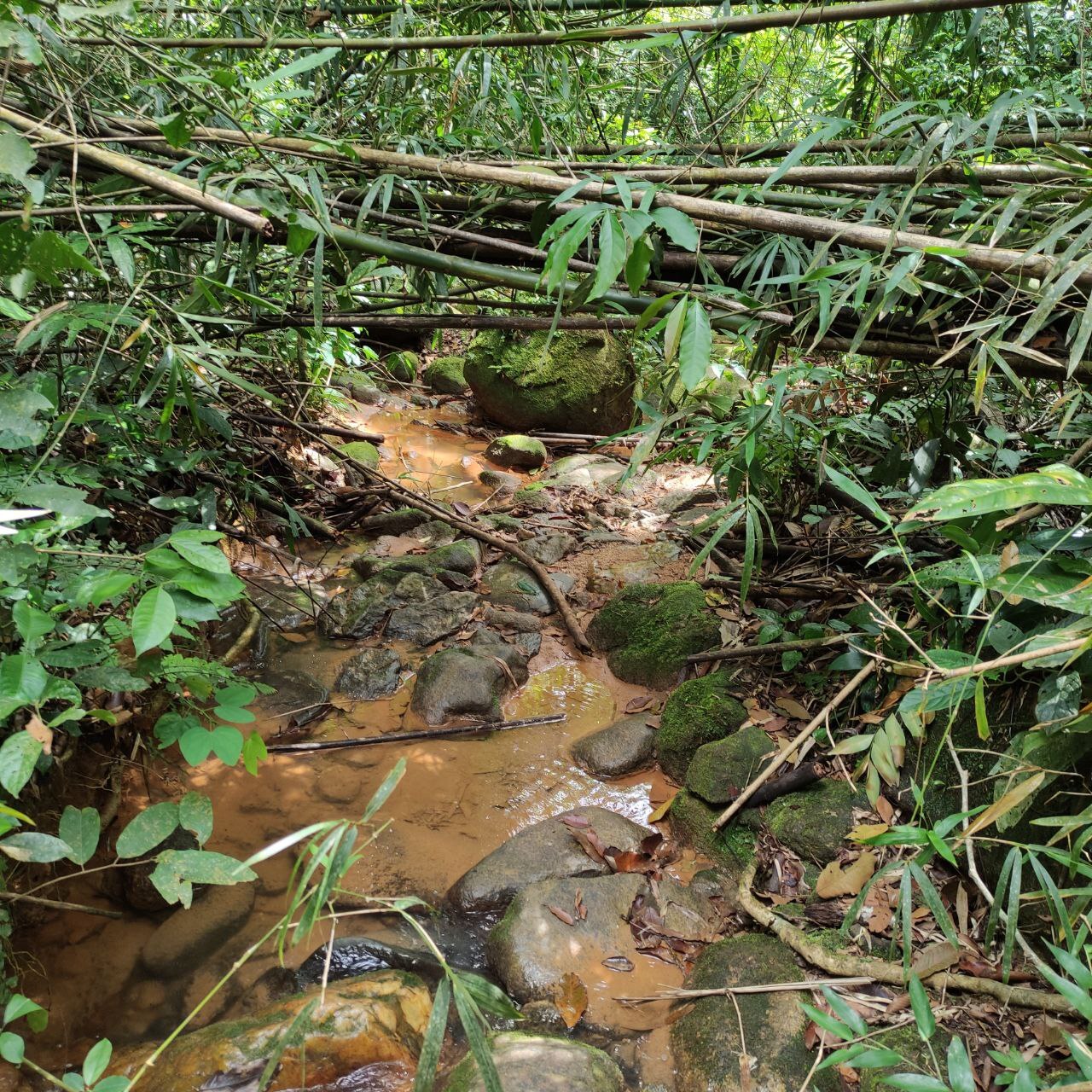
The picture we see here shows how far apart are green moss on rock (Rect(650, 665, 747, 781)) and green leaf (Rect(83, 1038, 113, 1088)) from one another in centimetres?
231

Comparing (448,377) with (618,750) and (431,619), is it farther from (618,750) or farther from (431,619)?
(618,750)

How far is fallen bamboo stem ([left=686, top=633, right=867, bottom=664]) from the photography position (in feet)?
9.73

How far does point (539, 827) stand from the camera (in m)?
2.99

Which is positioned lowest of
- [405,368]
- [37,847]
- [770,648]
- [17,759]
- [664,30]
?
[405,368]

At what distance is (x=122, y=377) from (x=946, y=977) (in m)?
3.50

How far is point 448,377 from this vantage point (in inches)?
351

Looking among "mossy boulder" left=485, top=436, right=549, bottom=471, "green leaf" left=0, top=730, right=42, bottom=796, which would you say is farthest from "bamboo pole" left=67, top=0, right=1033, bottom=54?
"mossy boulder" left=485, top=436, right=549, bottom=471

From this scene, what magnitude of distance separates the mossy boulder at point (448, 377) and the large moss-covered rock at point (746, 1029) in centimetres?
731

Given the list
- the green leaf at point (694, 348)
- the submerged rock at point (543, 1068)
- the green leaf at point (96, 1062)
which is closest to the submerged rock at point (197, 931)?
the submerged rock at point (543, 1068)

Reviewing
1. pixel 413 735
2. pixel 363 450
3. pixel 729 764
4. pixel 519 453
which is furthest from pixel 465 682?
pixel 519 453

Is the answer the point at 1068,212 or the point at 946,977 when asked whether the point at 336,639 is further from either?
the point at 1068,212

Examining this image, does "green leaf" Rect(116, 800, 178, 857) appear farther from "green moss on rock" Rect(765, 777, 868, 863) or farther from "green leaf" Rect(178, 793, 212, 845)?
"green moss on rock" Rect(765, 777, 868, 863)

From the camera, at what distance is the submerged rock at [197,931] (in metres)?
2.50

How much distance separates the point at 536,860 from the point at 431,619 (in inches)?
69.9
